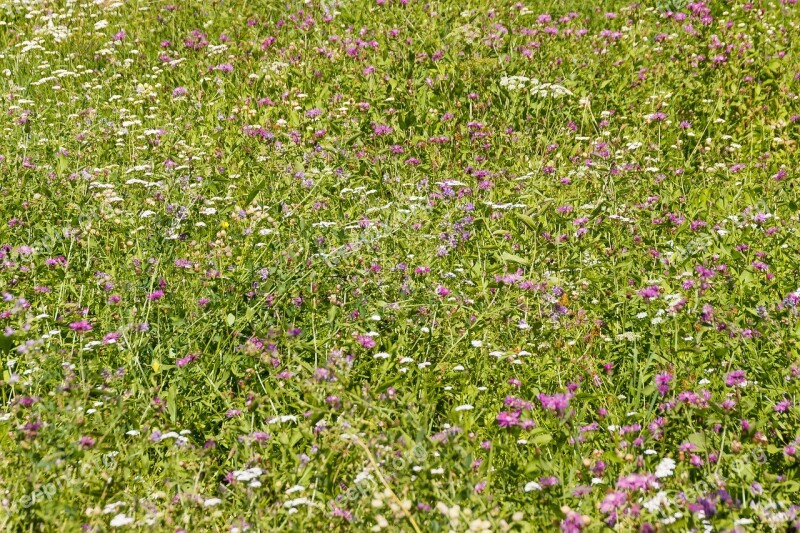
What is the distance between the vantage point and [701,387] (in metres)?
3.41

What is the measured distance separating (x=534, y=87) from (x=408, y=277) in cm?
286

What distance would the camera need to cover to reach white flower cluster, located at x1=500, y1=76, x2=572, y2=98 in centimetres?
628

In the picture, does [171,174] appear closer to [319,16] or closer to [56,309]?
[56,309]

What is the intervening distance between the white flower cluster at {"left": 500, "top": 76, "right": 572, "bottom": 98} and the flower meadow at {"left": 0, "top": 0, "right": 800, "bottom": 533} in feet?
0.12

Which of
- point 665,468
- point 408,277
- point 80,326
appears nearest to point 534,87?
point 408,277

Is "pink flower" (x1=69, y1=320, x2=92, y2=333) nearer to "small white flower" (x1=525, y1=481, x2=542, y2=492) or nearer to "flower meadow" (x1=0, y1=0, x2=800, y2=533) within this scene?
"flower meadow" (x1=0, y1=0, x2=800, y2=533)

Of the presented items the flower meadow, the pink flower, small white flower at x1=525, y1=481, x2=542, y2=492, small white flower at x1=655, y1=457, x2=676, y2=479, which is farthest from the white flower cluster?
small white flower at x1=525, y1=481, x2=542, y2=492

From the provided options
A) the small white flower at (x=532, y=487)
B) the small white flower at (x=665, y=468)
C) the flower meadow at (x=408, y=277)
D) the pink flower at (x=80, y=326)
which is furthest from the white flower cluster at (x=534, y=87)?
the small white flower at (x=532, y=487)

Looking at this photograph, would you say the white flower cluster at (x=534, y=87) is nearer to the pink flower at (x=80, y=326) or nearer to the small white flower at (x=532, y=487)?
the pink flower at (x=80, y=326)

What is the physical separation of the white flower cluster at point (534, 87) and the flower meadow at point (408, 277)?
0.12 ft

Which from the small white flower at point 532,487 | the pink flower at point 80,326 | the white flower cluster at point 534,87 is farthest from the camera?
the white flower cluster at point 534,87

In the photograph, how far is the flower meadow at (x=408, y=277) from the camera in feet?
9.30

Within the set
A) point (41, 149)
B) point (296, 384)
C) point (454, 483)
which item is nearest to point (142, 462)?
point (296, 384)

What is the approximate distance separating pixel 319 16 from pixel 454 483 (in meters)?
6.23
